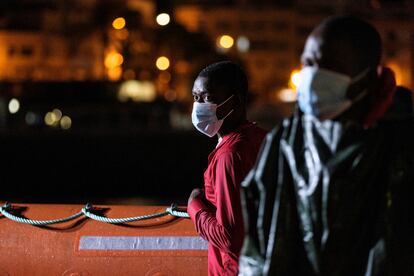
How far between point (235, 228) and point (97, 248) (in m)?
1.84

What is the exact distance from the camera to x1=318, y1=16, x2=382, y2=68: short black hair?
2.50m

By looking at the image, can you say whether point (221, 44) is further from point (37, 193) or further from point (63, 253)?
point (63, 253)

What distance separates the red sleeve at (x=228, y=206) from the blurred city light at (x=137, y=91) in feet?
125

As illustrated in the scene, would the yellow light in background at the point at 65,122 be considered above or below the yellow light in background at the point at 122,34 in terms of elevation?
below

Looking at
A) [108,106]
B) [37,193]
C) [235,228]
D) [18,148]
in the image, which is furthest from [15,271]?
[108,106]

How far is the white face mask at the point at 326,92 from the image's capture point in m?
2.48

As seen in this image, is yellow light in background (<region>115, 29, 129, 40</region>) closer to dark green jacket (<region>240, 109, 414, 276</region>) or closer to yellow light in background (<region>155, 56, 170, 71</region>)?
yellow light in background (<region>155, 56, 170, 71</region>)

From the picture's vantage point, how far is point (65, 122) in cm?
4022

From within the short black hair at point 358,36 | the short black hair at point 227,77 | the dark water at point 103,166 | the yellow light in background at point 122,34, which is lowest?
the short black hair at point 358,36

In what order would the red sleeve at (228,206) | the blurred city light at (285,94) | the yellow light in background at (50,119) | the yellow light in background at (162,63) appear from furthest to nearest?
the blurred city light at (285,94) → the yellow light in background at (162,63) → the yellow light in background at (50,119) → the red sleeve at (228,206)

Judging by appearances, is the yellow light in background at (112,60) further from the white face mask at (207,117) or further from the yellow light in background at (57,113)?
the white face mask at (207,117)

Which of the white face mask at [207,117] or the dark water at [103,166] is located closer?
the white face mask at [207,117]

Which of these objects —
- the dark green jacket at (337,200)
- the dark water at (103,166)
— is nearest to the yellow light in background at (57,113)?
the dark water at (103,166)

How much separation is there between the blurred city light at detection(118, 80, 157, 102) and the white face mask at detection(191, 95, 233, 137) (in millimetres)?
37482
